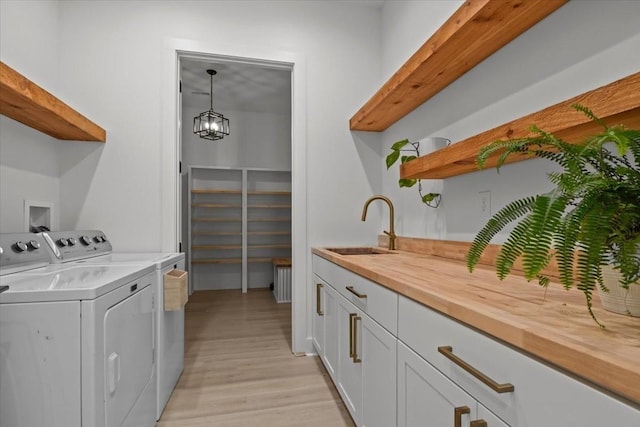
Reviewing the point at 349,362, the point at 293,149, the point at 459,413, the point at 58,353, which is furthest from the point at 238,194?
the point at 459,413

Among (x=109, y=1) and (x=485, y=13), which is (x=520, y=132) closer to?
(x=485, y=13)

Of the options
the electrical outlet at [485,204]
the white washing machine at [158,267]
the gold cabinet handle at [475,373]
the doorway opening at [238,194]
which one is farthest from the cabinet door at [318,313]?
the doorway opening at [238,194]

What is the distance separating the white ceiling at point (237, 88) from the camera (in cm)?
379

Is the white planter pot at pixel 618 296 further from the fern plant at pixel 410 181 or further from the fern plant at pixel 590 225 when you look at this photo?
the fern plant at pixel 410 181

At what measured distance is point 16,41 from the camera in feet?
6.21

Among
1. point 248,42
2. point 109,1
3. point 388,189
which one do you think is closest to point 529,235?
point 388,189

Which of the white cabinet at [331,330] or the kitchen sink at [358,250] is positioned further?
the kitchen sink at [358,250]

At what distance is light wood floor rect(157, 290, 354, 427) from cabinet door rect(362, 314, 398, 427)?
0.48 metres

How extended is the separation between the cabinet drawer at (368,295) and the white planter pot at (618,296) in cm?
56

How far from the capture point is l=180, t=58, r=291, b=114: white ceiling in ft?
12.4

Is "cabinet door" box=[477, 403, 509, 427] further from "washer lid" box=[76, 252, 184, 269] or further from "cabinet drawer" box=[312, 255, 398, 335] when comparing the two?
"washer lid" box=[76, 252, 184, 269]

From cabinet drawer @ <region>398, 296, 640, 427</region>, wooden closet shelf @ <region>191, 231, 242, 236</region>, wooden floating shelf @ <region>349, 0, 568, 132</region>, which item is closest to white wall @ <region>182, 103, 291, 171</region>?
wooden closet shelf @ <region>191, 231, 242, 236</region>

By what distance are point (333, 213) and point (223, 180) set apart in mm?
3018

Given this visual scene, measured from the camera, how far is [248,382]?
216 centimetres
